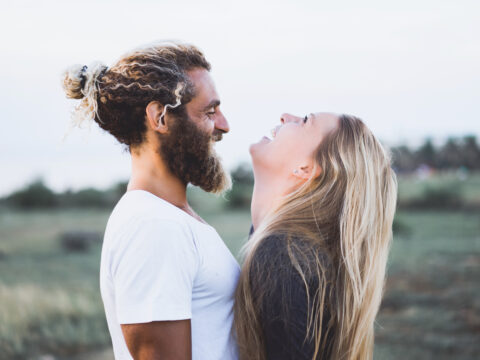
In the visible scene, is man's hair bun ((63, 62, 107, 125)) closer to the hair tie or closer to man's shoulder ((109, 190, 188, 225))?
the hair tie

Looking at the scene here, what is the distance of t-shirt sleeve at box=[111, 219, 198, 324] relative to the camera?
5.88 feet

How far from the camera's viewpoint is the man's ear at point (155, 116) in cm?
217

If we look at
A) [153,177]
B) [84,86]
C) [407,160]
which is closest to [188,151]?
[153,177]

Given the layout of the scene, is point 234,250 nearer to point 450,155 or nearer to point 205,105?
point 450,155

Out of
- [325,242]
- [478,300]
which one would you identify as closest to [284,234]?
[325,242]

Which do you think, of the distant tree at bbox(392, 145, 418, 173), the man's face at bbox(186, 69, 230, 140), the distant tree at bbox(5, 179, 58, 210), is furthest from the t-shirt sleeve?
the distant tree at bbox(5, 179, 58, 210)

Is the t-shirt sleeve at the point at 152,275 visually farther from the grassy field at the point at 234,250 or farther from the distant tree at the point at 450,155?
the distant tree at the point at 450,155

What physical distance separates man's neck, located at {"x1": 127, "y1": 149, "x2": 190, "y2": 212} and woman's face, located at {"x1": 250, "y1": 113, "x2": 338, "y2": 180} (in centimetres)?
62

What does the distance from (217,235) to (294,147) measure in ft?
2.42

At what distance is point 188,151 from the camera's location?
2.26m

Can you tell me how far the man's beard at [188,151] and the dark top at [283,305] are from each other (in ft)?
1.84

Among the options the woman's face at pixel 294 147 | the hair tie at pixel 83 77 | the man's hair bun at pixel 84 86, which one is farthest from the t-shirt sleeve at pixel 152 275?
the woman's face at pixel 294 147

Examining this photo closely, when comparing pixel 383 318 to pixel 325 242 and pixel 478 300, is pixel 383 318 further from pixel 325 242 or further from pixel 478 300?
pixel 325 242

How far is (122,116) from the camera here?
2.22m
